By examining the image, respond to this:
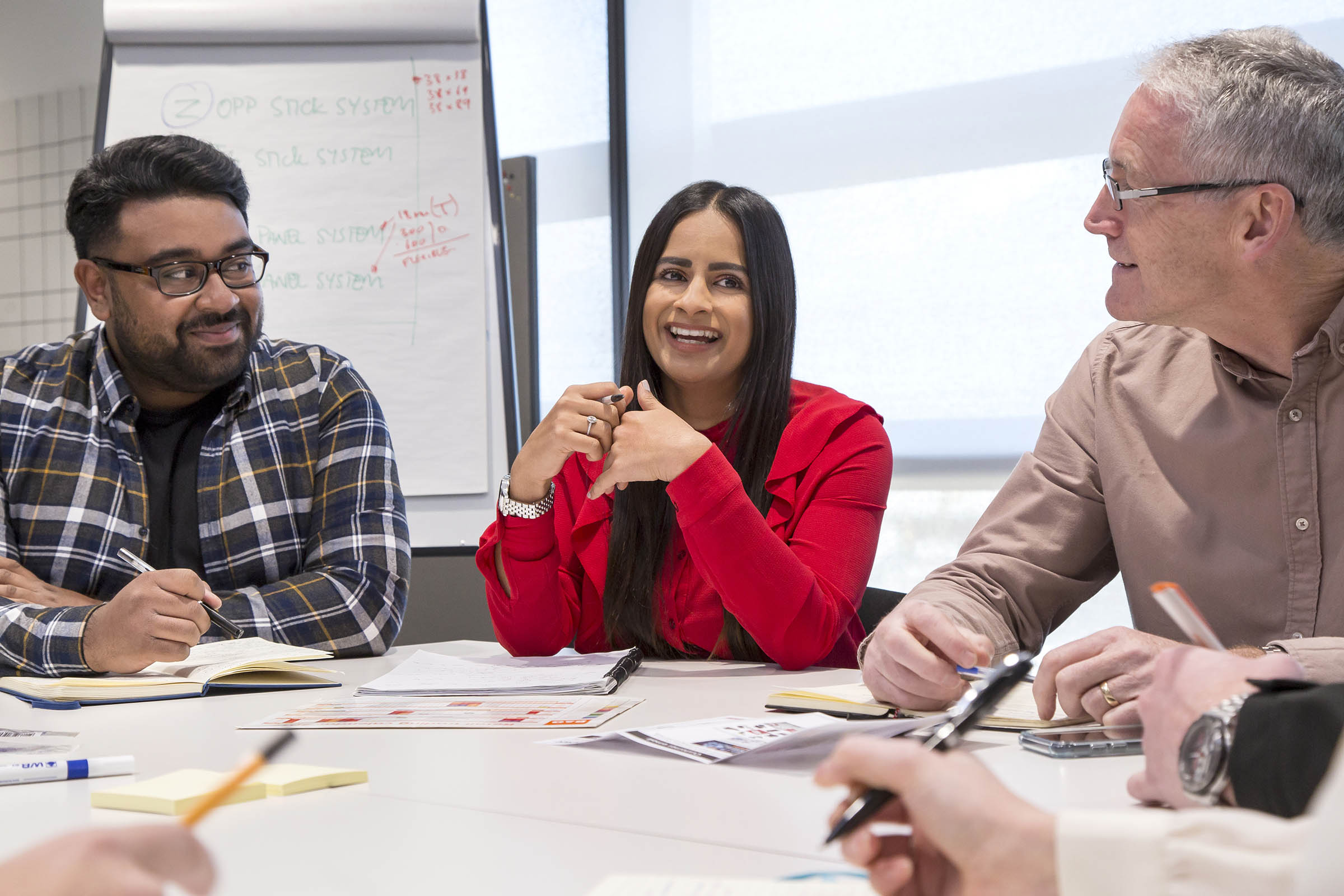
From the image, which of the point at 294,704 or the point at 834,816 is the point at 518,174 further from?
the point at 834,816

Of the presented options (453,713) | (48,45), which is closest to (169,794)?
(453,713)

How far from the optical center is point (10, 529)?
1910 millimetres

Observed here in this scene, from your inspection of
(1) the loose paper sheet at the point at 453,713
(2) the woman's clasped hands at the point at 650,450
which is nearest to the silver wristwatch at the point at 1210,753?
(1) the loose paper sheet at the point at 453,713

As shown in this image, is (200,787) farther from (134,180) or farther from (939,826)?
(134,180)

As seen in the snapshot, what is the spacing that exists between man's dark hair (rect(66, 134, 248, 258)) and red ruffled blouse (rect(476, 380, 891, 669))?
34.8 inches

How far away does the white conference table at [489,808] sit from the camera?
69 centimetres

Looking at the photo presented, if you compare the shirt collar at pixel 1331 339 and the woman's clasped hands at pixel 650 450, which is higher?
the shirt collar at pixel 1331 339

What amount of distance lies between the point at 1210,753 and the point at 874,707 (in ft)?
Result: 1.61

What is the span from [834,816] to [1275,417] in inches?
42.9

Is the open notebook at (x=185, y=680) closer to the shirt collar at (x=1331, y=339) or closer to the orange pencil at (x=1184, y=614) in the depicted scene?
the orange pencil at (x=1184, y=614)

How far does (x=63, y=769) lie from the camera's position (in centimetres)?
93

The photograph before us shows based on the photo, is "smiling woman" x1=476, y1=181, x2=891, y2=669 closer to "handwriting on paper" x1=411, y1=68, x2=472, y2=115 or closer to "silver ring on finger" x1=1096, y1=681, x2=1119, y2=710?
"silver ring on finger" x1=1096, y1=681, x2=1119, y2=710

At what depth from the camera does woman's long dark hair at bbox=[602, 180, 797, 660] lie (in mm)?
Result: 1826

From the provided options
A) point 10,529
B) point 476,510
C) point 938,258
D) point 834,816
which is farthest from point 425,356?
point 834,816
